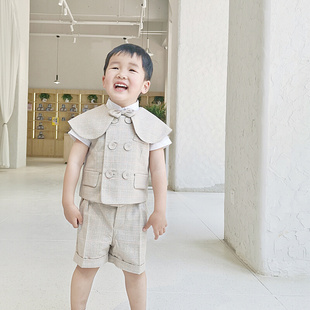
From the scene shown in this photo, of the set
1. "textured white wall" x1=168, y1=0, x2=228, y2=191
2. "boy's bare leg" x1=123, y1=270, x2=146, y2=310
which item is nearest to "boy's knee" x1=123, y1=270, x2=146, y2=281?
"boy's bare leg" x1=123, y1=270, x2=146, y2=310

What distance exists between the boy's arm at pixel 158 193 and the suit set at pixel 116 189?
0.09ft

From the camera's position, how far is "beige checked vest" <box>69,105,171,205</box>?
1.16 meters

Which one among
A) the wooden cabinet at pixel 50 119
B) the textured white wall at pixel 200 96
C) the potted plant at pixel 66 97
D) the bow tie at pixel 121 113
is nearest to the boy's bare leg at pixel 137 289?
the bow tie at pixel 121 113

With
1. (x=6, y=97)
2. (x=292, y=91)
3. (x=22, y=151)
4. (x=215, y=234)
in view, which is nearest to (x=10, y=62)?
(x=6, y=97)

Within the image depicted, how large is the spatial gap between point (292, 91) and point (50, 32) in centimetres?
1493

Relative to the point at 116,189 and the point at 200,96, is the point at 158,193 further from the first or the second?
the point at 200,96

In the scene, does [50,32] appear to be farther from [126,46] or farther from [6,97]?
[126,46]

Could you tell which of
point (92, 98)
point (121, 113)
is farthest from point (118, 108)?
point (92, 98)

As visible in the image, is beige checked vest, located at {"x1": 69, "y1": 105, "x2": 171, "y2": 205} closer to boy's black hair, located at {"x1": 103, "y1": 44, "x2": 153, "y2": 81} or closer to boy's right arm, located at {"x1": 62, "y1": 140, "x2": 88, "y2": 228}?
boy's right arm, located at {"x1": 62, "y1": 140, "x2": 88, "y2": 228}

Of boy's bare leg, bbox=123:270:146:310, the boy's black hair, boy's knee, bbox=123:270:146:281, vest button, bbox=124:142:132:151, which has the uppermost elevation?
the boy's black hair

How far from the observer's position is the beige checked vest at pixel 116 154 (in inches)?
45.7

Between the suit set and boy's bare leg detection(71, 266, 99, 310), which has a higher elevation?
the suit set

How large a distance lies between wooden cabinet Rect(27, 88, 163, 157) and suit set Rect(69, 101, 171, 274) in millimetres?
15268

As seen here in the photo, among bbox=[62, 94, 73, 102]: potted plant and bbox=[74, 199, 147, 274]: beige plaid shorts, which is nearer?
bbox=[74, 199, 147, 274]: beige plaid shorts
